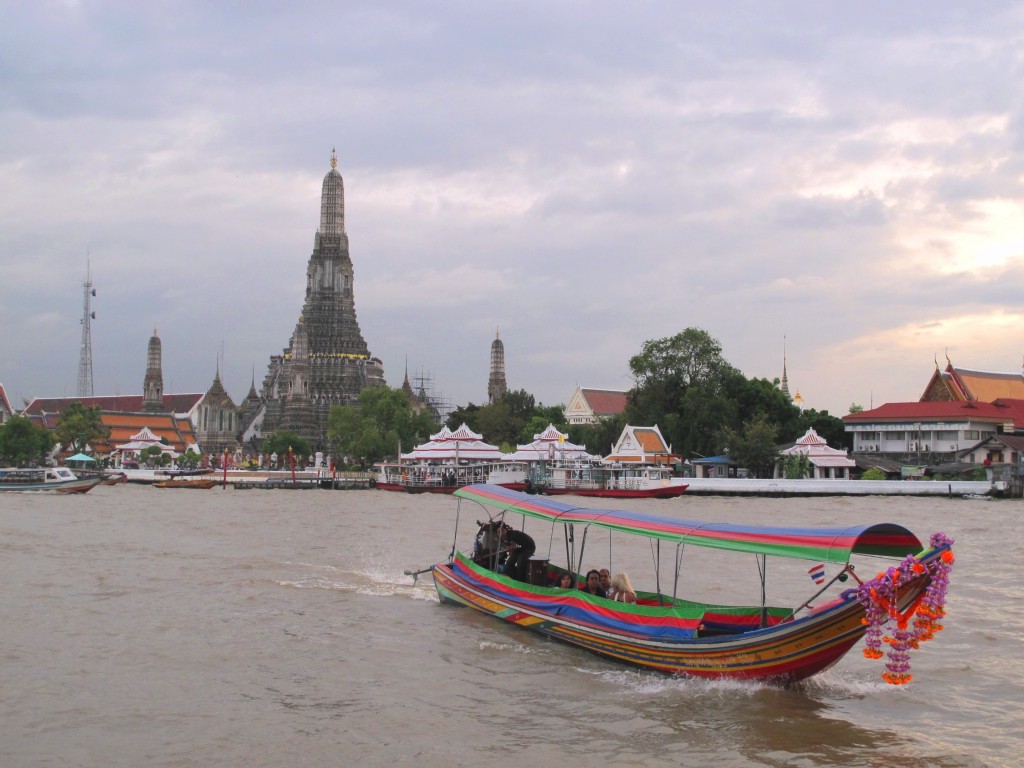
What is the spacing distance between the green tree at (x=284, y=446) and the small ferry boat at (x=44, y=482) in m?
39.0

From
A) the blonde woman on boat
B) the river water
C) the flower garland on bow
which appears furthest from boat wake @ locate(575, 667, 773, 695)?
the flower garland on bow

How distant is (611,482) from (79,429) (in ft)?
142

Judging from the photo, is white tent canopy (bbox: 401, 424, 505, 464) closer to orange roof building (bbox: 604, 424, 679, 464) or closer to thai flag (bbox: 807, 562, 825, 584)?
orange roof building (bbox: 604, 424, 679, 464)

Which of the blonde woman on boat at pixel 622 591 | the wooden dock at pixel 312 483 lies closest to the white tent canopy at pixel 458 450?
the wooden dock at pixel 312 483

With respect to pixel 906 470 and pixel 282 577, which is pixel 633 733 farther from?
pixel 906 470

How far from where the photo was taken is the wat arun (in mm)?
101750

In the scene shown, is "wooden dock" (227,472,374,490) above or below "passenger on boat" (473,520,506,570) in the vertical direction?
below

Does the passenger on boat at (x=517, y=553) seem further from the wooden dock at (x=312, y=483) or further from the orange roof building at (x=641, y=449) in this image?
the wooden dock at (x=312, y=483)

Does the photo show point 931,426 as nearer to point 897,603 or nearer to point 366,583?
point 366,583

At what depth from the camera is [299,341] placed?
103m

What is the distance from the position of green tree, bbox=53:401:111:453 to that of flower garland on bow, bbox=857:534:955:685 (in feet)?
251

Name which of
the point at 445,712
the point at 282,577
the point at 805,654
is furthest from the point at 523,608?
the point at 282,577

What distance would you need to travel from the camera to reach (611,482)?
54.9 meters

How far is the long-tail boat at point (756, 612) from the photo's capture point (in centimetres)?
950
